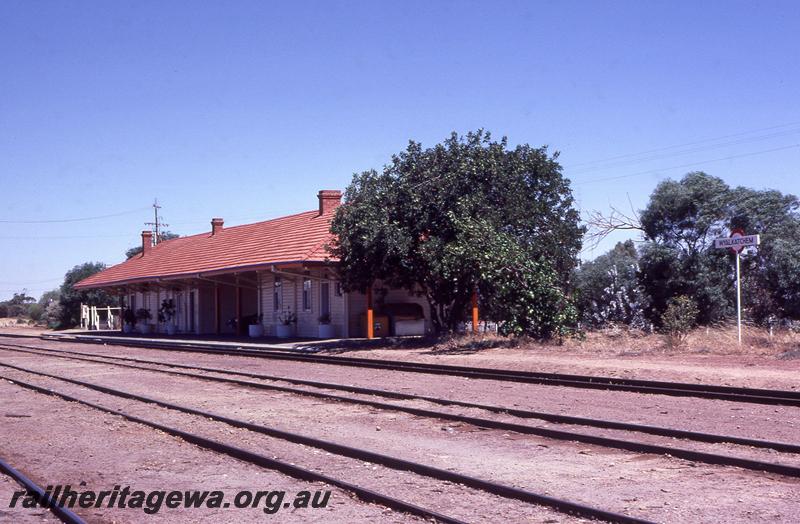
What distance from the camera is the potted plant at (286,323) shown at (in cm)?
3441

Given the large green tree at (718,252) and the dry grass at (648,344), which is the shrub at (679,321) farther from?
the large green tree at (718,252)

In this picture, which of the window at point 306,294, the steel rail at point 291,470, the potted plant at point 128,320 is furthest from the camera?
the potted plant at point 128,320

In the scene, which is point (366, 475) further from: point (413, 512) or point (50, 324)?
point (50, 324)

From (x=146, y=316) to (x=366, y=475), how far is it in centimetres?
4357

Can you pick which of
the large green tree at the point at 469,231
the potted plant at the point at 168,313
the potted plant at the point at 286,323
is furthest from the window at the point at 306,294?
the potted plant at the point at 168,313

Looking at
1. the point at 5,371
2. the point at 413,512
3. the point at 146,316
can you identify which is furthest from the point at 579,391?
the point at 146,316

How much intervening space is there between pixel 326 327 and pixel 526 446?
2281cm

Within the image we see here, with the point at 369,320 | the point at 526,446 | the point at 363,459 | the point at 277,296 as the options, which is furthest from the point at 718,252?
the point at 363,459

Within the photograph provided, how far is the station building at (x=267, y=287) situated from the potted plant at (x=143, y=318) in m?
0.19

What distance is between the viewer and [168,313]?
1821 inches

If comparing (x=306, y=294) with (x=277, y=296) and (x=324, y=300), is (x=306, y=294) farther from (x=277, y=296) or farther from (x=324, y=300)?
(x=277, y=296)

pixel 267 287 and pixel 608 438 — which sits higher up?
pixel 267 287

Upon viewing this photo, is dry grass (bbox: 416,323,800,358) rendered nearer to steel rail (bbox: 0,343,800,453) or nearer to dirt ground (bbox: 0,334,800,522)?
dirt ground (bbox: 0,334,800,522)

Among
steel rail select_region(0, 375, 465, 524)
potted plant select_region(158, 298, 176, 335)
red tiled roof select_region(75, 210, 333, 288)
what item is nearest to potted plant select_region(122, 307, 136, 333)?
red tiled roof select_region(75, 210, 333, 288)
